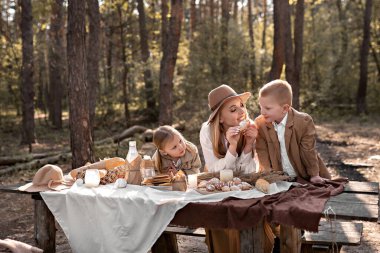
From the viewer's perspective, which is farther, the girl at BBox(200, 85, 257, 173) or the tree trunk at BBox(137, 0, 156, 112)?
the tree trunk at BBox(137, 0, 156, 112)

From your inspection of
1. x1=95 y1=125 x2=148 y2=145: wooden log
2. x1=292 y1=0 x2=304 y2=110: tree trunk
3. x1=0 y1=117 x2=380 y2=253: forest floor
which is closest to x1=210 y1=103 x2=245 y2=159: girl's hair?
x1=0 y1=117 x2=380 y2=253: forest floor

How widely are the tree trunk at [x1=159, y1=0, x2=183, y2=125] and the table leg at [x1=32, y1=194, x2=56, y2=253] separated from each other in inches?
313

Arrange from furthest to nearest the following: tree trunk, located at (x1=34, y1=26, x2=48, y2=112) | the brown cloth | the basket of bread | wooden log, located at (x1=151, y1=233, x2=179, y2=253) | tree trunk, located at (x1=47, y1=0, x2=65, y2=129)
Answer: tree trunk, located at (x1=34, y1=26, x2=48, y2=112), tree trunk, located at (x1=47, y1=0, x2=65, y2=129), wooden log, located at (x1=151, y1=233, x2=179, y2=253), the basket of bread, the brown cloth

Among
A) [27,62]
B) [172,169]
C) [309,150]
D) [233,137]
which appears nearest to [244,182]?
[233,137]

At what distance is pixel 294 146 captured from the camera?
375 centimetres

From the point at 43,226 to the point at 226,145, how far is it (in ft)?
5.94

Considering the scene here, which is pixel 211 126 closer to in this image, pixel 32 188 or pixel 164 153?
pixel 164 153

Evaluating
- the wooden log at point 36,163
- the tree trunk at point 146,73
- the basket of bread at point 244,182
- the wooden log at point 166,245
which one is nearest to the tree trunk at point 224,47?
the tree trunk at point 146,73

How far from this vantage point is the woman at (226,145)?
153 inches

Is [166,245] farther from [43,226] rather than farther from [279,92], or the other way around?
[279,92]

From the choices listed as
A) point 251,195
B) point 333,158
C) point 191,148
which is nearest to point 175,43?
point 333,158

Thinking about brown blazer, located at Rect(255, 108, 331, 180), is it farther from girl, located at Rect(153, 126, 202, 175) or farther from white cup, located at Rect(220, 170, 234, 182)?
girl, located at Rect(153, 126, 202, 175)

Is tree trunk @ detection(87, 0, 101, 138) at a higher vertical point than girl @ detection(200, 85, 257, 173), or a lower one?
higher

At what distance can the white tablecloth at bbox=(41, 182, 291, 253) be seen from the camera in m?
3.34
